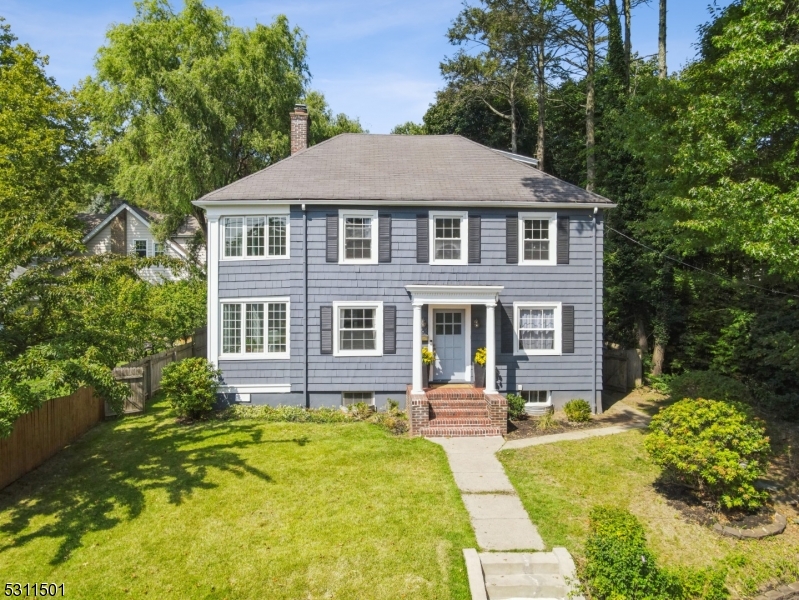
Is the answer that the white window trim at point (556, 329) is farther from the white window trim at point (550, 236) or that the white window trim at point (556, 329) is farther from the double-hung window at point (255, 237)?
the double-hung window at point (255, 237)

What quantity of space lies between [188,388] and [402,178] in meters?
8.24

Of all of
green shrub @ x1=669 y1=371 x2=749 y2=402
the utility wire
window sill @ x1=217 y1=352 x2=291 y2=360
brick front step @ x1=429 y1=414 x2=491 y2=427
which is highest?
the utility wire

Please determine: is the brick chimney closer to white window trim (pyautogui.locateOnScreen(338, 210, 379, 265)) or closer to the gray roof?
the gray roof

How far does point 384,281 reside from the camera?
14523 millimetres

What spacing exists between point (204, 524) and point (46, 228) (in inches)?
241

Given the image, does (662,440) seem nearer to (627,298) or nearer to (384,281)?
(384,281)

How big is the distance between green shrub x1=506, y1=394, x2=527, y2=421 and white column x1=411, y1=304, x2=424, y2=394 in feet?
7.90

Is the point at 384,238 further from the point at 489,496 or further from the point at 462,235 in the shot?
the point at 489,496

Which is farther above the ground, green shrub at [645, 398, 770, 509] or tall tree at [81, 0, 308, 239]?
tall tree at [81, 0, 308, 239]

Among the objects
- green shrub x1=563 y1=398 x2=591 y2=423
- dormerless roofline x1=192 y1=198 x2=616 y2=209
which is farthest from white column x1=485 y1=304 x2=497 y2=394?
dormerless roofline x1=192 y1=198 x2=616 y2=209

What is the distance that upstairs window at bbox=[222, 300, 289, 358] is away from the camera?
1459 cm

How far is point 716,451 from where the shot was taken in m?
8.47

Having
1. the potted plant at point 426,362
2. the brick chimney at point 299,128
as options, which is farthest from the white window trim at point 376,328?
the brick chimney at point 299,128

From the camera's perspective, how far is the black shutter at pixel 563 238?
14680 mm
